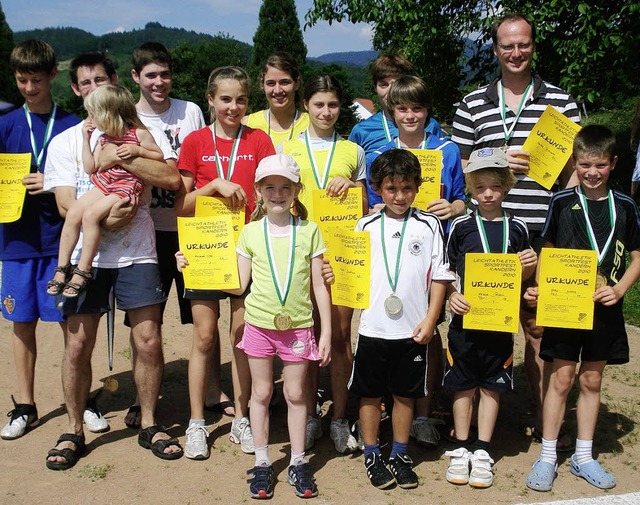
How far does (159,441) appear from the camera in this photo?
4852 millimetres

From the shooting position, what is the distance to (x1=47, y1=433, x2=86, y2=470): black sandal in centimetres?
463

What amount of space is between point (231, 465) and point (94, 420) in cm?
131

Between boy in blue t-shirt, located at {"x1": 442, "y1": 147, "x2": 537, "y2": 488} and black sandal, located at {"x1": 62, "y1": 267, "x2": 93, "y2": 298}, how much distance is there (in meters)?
2.38

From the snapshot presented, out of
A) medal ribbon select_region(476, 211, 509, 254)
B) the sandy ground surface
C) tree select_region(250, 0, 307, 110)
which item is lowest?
the sandy ground surface

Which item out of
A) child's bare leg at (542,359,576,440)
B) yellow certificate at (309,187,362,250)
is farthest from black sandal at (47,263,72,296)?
child's bare leg at (542,359,576,440)

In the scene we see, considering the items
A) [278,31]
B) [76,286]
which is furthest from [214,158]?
[278,31]

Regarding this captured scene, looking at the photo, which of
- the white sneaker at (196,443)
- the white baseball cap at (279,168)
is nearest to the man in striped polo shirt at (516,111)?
the white baseball cap at (279,168)

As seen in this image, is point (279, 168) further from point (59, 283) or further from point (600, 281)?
point (600, 281)

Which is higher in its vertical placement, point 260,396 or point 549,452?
point 260,396

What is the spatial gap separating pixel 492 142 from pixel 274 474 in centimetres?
274

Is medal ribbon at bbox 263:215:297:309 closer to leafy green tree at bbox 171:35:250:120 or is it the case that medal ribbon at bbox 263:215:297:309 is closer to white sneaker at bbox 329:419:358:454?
white sneaker at bbox 329:419:358:454

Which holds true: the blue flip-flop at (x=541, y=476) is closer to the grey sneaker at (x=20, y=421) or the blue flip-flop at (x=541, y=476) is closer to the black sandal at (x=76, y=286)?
the black sandal at (x=76, y=286)

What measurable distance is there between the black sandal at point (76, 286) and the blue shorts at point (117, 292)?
90mm

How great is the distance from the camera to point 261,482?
4281mm
